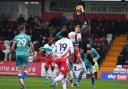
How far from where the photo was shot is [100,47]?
4059 cm

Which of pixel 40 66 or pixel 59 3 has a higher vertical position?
pixel 59 3

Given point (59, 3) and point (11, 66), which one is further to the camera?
point (59, 3)

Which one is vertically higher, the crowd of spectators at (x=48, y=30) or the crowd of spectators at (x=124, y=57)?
the crowd of spectators at (x=48, y=30)

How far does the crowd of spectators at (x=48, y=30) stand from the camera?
41312 millimetres

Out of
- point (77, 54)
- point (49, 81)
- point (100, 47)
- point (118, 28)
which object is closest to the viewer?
point (77, 54)

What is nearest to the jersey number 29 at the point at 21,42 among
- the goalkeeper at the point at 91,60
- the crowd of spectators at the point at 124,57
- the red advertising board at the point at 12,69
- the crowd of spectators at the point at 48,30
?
the goalkeeper at the point at 91,60

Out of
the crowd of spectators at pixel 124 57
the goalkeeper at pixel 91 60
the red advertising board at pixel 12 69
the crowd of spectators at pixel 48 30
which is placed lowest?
the red advertising board at pixel 12 69

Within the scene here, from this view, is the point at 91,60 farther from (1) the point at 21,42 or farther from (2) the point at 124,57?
(2) the point at 124,57

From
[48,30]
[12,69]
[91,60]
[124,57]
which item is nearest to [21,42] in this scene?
[91,60]

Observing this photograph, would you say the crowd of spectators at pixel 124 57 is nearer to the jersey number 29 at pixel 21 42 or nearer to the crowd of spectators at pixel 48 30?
the crowd of spectators at pixel 48 30

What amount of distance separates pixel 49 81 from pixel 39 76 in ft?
22.3

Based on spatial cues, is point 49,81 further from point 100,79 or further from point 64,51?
point 64,51

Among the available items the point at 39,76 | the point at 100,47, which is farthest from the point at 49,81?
the point at 100,47

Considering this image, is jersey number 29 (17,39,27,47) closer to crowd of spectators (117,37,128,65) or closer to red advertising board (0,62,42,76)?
red advertising board (0,62,42,76)
